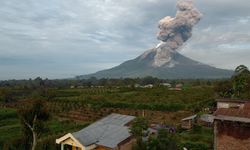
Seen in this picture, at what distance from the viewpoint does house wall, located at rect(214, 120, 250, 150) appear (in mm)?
11438

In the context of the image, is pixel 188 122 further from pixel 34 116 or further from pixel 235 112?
pixel 235 112

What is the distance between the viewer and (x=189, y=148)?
2531cm

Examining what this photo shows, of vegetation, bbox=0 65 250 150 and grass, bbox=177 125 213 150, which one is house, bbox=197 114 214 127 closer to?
grass, bbox=177 125 213 150

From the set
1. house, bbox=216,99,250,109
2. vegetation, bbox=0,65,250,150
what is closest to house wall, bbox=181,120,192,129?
vegetation, bbox=0,65,250,150

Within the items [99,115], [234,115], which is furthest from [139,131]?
[99,115]

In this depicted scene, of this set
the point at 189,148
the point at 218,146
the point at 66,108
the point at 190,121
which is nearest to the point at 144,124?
the point at 218,146

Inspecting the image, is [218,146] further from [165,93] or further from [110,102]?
[165,93]

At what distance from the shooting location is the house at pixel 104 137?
18.0 metres

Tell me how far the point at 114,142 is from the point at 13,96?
66.6 m

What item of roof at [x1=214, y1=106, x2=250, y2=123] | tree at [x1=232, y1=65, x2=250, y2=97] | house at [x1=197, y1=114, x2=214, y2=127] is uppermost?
tree at [x1=232, y1=65, x2=250, y2=97]

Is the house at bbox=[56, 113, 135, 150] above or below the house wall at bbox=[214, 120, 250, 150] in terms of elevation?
below

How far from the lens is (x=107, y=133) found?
763 inches

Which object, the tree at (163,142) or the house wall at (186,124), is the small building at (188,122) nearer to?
the house wall at (186,124)

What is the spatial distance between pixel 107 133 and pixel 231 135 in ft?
30.1
